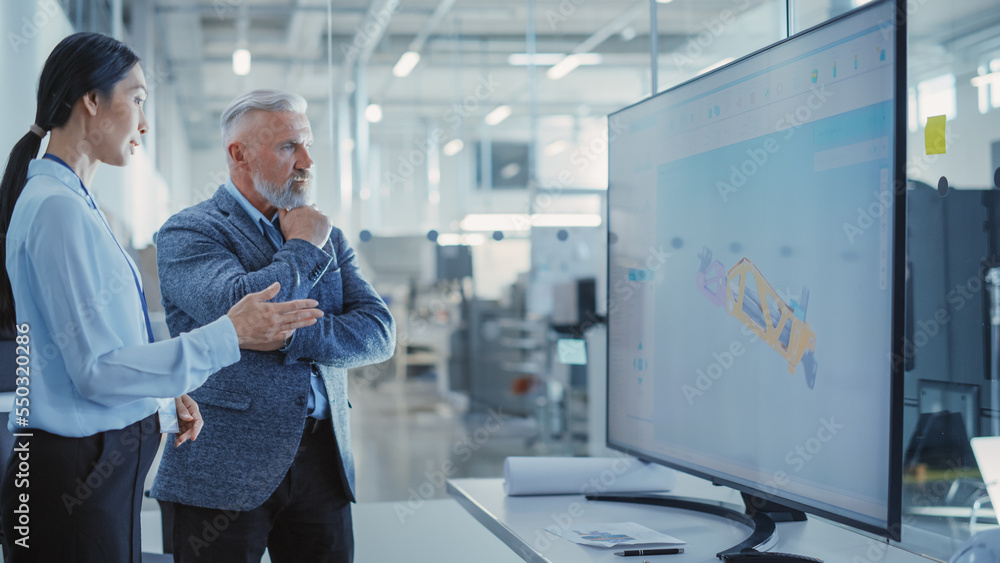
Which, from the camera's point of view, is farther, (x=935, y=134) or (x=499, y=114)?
(x=499, y=114)

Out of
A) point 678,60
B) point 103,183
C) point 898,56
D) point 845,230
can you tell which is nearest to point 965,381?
point 845,230

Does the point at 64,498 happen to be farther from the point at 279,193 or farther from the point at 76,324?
the point at 279,193

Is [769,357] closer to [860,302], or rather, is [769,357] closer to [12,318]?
[860,302]

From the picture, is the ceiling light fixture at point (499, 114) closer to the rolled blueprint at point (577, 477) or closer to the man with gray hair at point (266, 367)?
the man with gray hair at point (266, 367)

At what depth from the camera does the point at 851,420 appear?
1275 millimetres

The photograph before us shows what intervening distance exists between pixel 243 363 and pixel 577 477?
0.77 m

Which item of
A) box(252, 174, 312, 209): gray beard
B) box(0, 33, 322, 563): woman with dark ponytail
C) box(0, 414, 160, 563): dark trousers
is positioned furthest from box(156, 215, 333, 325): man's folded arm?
box(0, 414, 160, 563): dark trousers

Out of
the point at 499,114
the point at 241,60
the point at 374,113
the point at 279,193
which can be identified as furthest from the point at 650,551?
the point at 499,114

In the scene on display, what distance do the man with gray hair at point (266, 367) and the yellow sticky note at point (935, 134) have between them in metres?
1.17

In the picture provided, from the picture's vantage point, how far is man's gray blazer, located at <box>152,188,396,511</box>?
165cm

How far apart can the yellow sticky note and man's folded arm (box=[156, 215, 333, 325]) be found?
116 cm

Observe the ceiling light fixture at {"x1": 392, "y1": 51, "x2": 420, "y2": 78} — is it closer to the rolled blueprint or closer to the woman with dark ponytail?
the rolled blueprint

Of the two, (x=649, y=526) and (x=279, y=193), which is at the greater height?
(x=279, y=193)

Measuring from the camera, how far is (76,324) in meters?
1.23
